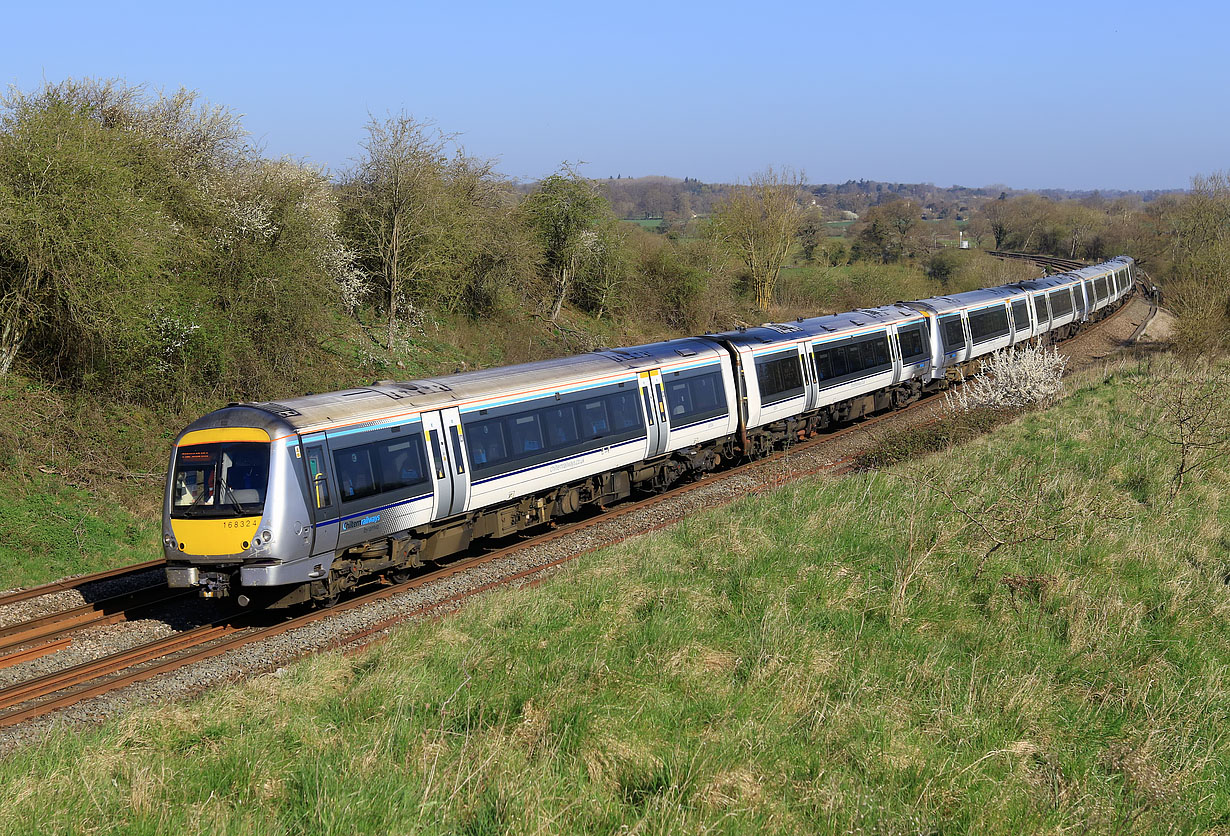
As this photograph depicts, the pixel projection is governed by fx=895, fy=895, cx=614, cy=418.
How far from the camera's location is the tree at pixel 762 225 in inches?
1928

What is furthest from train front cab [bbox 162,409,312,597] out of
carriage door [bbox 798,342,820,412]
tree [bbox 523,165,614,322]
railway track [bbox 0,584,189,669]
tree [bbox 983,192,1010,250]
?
tree [bbox 983,192,1010,250]

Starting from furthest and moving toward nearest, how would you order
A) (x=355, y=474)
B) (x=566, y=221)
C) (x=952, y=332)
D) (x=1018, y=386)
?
(x=566, y=221), (x=952, y=332), (x=1018, y=386), (x=355, y=474)

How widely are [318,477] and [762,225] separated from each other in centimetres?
4103

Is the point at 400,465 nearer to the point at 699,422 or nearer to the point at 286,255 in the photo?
the point at 699,422

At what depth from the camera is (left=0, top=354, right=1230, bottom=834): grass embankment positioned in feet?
19.0

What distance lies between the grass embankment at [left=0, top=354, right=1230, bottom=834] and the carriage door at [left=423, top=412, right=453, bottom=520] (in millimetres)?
2715

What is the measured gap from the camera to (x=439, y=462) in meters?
13.2

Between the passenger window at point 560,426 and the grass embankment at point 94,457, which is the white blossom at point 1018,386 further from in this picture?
the grass embankment at point 94,457

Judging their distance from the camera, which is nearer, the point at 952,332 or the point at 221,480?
the point at 221,480

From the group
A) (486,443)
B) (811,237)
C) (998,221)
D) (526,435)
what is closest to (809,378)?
(526,435)

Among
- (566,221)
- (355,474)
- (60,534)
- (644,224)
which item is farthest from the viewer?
(644,224)

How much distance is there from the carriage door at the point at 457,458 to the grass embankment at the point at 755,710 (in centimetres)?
273

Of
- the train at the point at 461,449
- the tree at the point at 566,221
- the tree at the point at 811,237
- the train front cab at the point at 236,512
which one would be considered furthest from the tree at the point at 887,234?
the train front cab at the point at 236,512

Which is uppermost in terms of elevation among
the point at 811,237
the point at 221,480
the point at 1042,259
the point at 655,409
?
the point at 811,237
